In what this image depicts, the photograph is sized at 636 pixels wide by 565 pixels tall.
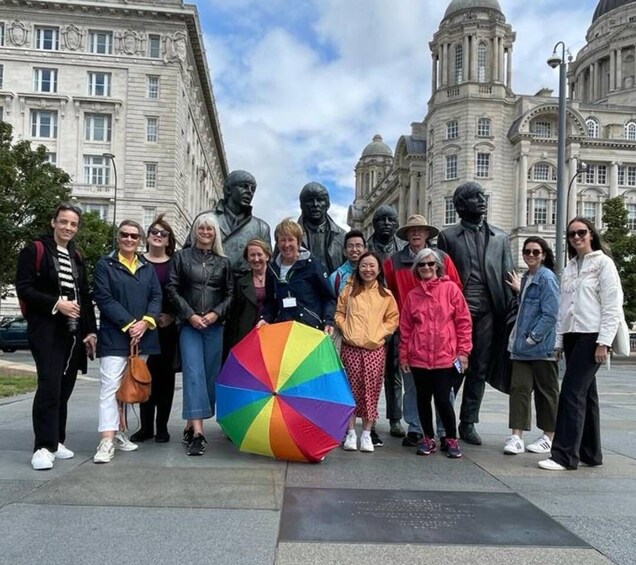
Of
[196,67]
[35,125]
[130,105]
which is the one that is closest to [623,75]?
[196,67]

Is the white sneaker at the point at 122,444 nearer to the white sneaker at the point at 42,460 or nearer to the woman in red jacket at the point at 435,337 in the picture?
the white sneaker at the point at 42,460

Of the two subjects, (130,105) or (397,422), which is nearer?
(397,422)

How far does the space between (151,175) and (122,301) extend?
51757 millimetres

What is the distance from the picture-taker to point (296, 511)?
13.4ft

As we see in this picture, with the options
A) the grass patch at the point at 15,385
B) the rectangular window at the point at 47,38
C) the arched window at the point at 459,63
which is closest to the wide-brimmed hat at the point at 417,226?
the grass patch at the point at 15,385

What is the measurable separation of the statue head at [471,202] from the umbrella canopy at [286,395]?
7.15 ft

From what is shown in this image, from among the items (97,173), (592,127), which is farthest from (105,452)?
(592,127)

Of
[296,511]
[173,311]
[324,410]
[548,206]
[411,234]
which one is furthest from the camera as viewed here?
[548,206]

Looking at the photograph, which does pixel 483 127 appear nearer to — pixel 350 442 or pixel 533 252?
pixel 533 252

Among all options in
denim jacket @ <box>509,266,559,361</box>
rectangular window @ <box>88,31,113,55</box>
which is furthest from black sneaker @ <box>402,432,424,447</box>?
rectangular window @ <box>88,31,113,55</box>

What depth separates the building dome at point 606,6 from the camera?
89188mm

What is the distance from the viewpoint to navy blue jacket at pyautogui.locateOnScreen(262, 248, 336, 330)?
5.89m

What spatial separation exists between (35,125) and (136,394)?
5718 centimetres

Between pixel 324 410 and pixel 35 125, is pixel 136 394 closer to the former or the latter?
pixel 324 410
